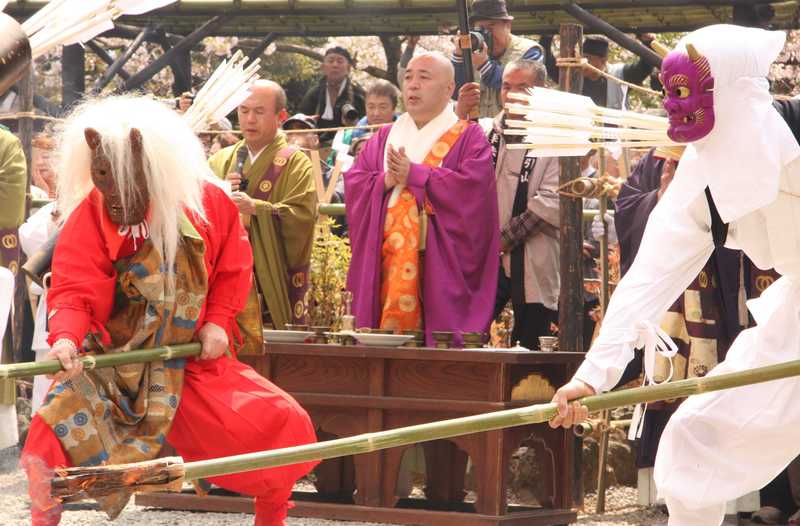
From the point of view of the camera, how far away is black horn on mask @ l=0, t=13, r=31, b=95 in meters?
2.45

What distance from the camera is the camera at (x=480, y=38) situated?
9.03 m

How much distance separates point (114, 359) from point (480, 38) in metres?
4.23

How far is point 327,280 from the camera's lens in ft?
28.0

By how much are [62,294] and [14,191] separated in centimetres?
327

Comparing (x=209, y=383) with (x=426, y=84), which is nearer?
(x=209, y=383)

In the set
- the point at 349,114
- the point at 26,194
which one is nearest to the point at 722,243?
the point at 26,194

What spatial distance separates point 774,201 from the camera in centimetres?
525

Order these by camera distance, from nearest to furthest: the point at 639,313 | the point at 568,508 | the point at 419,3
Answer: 1. the point at 639,313
2. the point at 568,508
3. the point at 419,3

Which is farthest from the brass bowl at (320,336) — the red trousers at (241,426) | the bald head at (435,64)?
the red trousers at (241,426)

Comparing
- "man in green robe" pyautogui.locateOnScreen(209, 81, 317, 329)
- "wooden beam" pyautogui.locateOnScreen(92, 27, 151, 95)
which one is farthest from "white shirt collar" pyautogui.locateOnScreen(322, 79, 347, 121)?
"man in green robe" pyautogui.locateOnScreen(209, 81, 317, 329)

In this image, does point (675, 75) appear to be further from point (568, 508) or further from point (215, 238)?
point (568, 508)

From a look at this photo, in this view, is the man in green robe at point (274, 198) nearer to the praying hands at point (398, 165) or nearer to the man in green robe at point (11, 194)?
the praying hands at point (398, 165)

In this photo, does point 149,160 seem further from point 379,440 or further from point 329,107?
point 329,107

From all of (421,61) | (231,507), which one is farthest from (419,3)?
(231,507)
